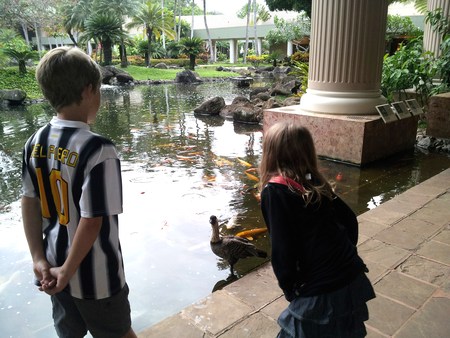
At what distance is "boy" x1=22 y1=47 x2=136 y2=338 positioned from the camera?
1438 mm

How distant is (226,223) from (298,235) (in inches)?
100

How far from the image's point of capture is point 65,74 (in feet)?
4.69

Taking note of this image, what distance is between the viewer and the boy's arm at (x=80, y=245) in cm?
145

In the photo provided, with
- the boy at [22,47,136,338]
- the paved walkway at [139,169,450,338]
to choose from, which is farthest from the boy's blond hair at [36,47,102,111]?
the paved walkway at [139,169,450,338]

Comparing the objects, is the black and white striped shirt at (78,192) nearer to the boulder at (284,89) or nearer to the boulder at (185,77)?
the boulder at (284,89)

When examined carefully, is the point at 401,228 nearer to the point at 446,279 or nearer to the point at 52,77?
the point at 446,279

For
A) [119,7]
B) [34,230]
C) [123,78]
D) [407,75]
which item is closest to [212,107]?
[407,75]

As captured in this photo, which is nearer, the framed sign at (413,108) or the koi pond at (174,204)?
the koi pond at (174,204)

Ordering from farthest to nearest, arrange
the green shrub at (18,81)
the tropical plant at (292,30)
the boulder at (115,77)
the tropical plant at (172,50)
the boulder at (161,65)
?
the tropical plant at (172,50)
the tropical plant at (292,30)
the boulder at (161,65)
the boulder at (115,77)
the green shrub at (18,81)

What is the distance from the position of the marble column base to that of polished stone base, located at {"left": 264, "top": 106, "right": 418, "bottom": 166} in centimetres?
13

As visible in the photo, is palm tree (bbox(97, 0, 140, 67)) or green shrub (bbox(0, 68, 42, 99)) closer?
green shrub (bbox(0, 68, 42, 99))

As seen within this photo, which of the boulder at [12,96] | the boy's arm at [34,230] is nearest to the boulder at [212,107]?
the boulder at [12,96]

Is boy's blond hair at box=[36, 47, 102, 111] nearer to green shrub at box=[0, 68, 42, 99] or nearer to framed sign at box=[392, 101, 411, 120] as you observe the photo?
framed sign at box=[392, 101, 411, 120]

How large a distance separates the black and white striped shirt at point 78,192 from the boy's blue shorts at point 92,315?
0.15 ft
